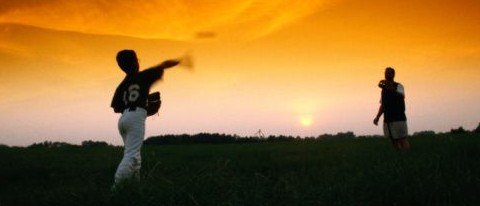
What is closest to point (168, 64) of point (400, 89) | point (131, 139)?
point (131, 139)

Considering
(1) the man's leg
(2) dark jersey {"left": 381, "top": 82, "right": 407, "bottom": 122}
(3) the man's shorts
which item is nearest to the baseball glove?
(2) dark jersey {"left": 381, "top": 82, "right": 407, "bottom": 122}

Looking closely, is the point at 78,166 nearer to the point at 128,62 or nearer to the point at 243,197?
the point at 128,62

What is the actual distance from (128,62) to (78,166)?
24.4ft

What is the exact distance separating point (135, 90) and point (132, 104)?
0.20 m

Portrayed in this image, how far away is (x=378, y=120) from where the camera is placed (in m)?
13.4

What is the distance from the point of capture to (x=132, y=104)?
7418mm

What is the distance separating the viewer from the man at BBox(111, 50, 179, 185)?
23.6 ft

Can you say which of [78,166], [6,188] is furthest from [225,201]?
[78,166]

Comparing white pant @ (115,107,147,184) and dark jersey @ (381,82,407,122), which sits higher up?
dark jersey @ (381,82,407,122)

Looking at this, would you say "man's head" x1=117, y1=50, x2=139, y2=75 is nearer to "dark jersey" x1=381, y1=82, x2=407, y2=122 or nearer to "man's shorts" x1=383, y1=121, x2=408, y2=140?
"dark jersey" x1=381, y1=82, x2=407, y2=122

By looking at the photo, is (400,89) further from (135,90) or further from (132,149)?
(132,149)

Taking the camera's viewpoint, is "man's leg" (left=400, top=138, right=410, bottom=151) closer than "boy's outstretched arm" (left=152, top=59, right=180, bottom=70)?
No

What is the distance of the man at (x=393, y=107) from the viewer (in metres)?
12.9

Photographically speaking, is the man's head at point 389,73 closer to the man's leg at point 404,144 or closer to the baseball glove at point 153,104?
the man's leg at point 404,144
